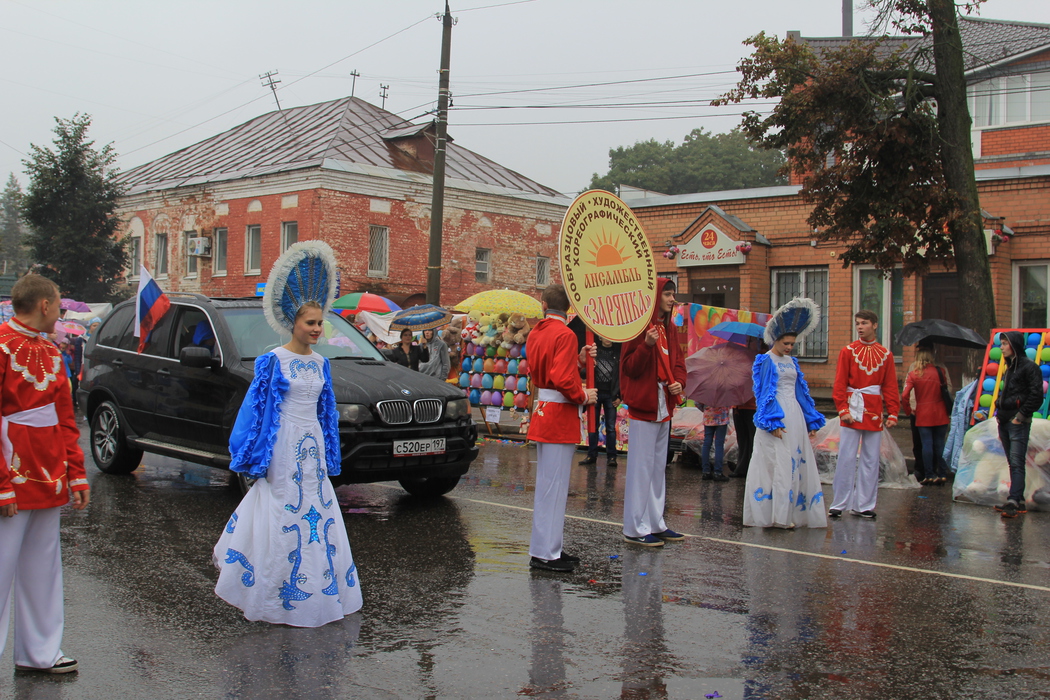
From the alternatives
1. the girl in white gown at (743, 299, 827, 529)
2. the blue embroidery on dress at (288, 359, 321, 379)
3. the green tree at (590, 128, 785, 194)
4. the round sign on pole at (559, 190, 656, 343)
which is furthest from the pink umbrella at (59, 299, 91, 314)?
the green tree at (590, 128, 785, 194)

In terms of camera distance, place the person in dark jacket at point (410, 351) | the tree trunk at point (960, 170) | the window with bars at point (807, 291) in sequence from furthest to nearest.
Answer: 1. the window with bars at point (807, 291)
2. the person in dark jacket at point (410, 351)
3. the tree trunk at point (960, 170)

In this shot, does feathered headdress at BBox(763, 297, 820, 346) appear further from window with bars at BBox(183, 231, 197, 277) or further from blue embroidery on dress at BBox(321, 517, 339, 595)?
window with bars at BBox(183, 231, 197, 277)

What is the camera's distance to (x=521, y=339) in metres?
16.2

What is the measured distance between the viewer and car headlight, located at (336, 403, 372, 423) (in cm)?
816

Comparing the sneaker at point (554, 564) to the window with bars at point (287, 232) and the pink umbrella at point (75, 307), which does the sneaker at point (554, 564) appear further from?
the window with bars at point (287, 232)

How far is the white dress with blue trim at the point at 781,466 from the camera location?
8359 millimetres

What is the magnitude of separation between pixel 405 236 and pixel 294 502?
2708 cm

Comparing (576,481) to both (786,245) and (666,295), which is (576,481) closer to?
(666,295)

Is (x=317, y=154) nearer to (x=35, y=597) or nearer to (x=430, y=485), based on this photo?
(x=430, y=485)

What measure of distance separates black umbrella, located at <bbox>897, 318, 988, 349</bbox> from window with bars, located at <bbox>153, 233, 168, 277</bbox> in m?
30.4

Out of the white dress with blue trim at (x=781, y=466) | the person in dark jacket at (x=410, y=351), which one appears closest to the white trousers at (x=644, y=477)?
the white dress with blue trim at (x=781, y=466)

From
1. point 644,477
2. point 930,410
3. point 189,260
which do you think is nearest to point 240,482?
point 644,477

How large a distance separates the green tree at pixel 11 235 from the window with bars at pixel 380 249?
252ft

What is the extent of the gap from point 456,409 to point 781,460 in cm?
307
